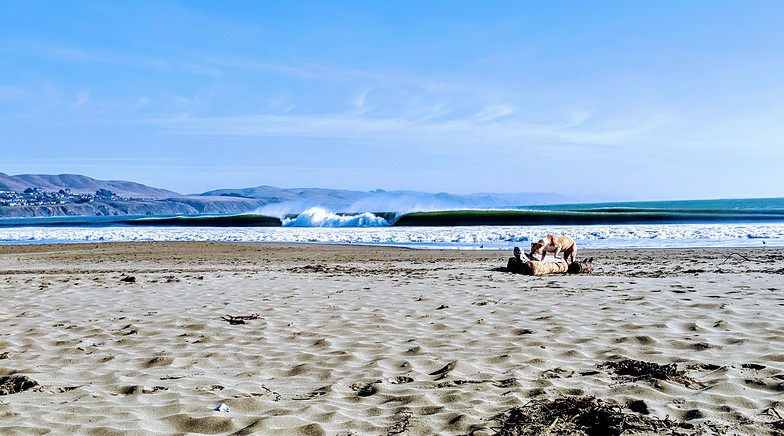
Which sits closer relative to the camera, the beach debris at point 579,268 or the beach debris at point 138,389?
the beach debris at point 138,389

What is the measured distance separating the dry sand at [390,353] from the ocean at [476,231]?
1126cm

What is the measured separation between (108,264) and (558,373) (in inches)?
548

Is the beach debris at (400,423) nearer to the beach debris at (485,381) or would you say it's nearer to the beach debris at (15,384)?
the beach debris at (485,381)

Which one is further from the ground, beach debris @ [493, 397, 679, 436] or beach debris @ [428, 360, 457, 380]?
beach debris @ [493, 397, 679, 436]

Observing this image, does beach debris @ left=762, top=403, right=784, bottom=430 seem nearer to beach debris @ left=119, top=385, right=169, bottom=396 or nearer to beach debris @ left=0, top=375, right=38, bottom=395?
beach debris @ left=119, top=385, right=169, bottom=396

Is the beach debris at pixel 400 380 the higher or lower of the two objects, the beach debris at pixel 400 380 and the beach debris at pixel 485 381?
the lower

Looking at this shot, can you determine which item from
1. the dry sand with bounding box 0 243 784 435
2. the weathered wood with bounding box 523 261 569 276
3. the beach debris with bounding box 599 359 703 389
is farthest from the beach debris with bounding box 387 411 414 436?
the weathered wood with bounding box 523 261 569 276

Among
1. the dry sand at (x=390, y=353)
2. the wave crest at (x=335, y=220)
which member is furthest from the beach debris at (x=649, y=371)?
the wave crest at (x=335, y=220)

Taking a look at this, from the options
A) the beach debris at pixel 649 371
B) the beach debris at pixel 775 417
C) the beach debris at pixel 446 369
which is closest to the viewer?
the beach debris at pixel 775 417

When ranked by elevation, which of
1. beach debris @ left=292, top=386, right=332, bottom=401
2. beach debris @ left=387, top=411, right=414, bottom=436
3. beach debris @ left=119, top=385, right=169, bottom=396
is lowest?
beach debris @ left=119, top=385, right=169, bottom=396

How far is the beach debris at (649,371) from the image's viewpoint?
3909mm

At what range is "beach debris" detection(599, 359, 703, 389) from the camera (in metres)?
3.91

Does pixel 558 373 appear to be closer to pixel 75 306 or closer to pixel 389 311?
pixel 389 311

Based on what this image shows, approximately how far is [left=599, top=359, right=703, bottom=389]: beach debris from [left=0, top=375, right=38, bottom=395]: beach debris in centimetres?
393
